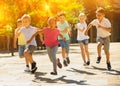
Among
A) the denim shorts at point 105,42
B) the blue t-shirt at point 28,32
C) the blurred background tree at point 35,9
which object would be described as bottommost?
the denim shorts at point 105,42

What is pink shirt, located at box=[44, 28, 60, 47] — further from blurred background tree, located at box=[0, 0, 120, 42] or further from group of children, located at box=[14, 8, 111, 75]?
blurred background tree, located at box=[0, 0, 120, 42]

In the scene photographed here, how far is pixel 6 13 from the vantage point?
2639cm

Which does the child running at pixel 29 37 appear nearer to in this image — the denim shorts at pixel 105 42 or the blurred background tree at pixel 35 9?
the denim shorts at pixel 105 42

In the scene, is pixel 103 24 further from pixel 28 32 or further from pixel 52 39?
pixel 28 32

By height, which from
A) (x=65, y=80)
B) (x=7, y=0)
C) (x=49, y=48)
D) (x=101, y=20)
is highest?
(x=7, y=0)

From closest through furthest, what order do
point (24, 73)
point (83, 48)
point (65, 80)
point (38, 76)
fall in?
point (65, 80), point (38, 76), point (24, 73), point (83, 48)

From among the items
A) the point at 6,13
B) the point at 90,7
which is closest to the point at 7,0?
the point at 6,13

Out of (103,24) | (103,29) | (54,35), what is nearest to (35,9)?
(103,24)

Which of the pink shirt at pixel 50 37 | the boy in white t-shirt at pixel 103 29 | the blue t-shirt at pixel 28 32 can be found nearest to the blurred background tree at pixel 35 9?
the blue t-shirt at pixel 28 32

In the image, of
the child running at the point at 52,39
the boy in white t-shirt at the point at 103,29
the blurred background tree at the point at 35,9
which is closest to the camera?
the child running at the point at 52,39

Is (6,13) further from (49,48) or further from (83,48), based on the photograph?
(49,48)

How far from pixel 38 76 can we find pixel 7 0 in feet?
49.4

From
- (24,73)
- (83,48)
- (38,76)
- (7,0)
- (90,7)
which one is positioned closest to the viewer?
(38,76)

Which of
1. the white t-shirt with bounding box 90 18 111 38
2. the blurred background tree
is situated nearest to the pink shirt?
the white t-shirt with bounding box 90 18 111 38
